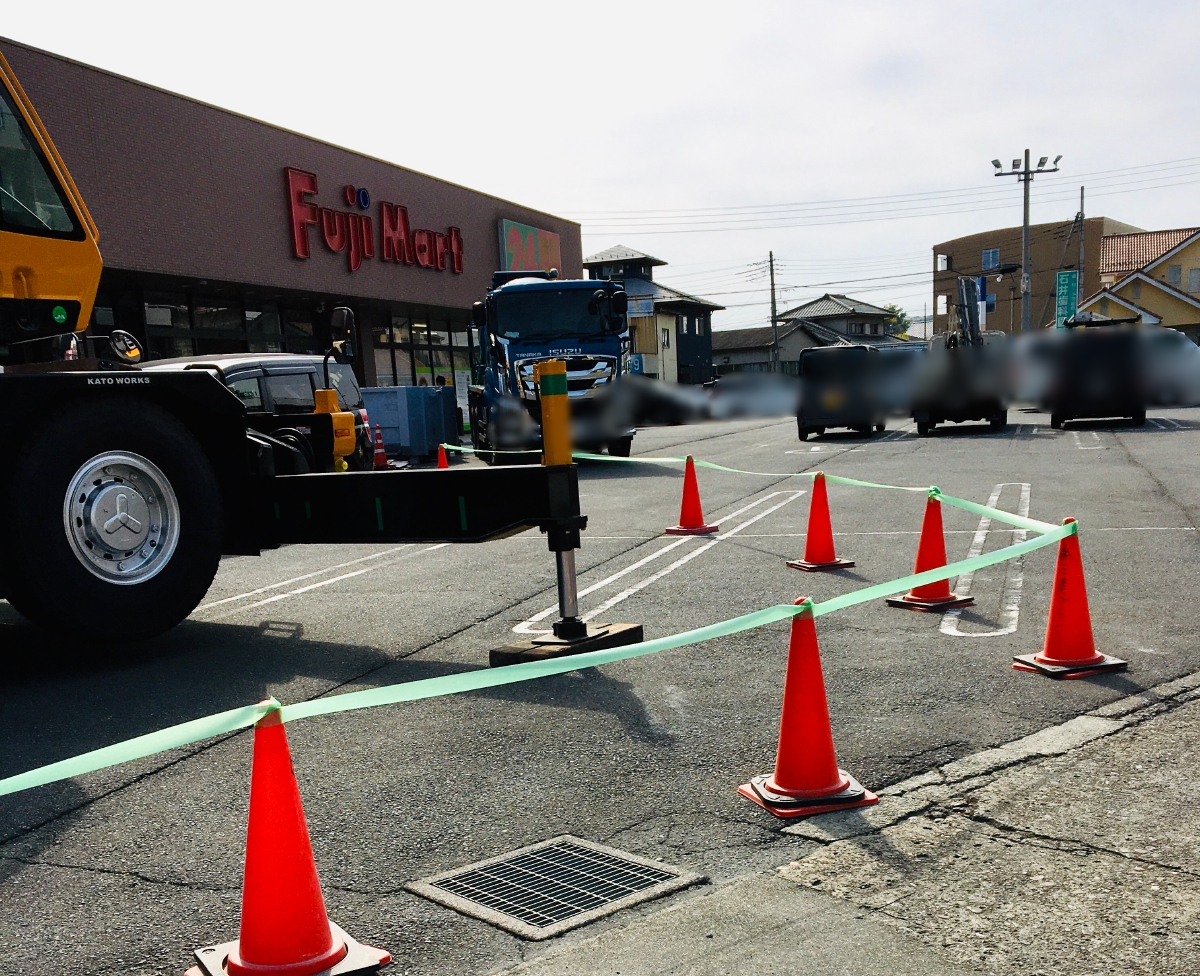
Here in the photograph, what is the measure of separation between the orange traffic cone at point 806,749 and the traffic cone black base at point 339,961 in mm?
1608

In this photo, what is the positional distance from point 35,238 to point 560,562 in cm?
348

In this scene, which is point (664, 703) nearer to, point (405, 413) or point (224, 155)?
point (405, 413)

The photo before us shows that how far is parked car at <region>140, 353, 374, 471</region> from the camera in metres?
11.7

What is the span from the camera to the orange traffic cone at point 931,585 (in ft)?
23.9

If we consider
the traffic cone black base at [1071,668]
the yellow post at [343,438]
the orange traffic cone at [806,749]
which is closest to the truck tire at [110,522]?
the yellow post at [343,438]

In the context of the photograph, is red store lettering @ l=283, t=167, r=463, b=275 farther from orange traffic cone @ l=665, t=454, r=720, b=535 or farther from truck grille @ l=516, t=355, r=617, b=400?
orange traffic cone @ l=665, t=454, r=720, b=535

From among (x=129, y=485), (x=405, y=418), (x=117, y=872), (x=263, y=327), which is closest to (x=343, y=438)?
(x=129, y=485)

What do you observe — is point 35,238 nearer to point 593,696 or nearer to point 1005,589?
point 593,696

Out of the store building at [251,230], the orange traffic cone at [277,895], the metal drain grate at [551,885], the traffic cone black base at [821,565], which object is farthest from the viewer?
the store building at [251,230]

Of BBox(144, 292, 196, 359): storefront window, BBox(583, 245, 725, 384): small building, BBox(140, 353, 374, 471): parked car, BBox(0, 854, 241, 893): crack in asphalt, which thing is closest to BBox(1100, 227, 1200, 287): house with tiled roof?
BBox(583, 245, 725, 384): small building

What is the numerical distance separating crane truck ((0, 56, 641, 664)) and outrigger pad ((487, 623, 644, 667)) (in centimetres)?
1

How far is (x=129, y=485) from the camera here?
621cm

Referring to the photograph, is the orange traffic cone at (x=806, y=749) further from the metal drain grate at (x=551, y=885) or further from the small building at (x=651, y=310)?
the small building at (x=651, y=310)

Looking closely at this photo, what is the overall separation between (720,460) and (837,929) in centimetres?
1740
